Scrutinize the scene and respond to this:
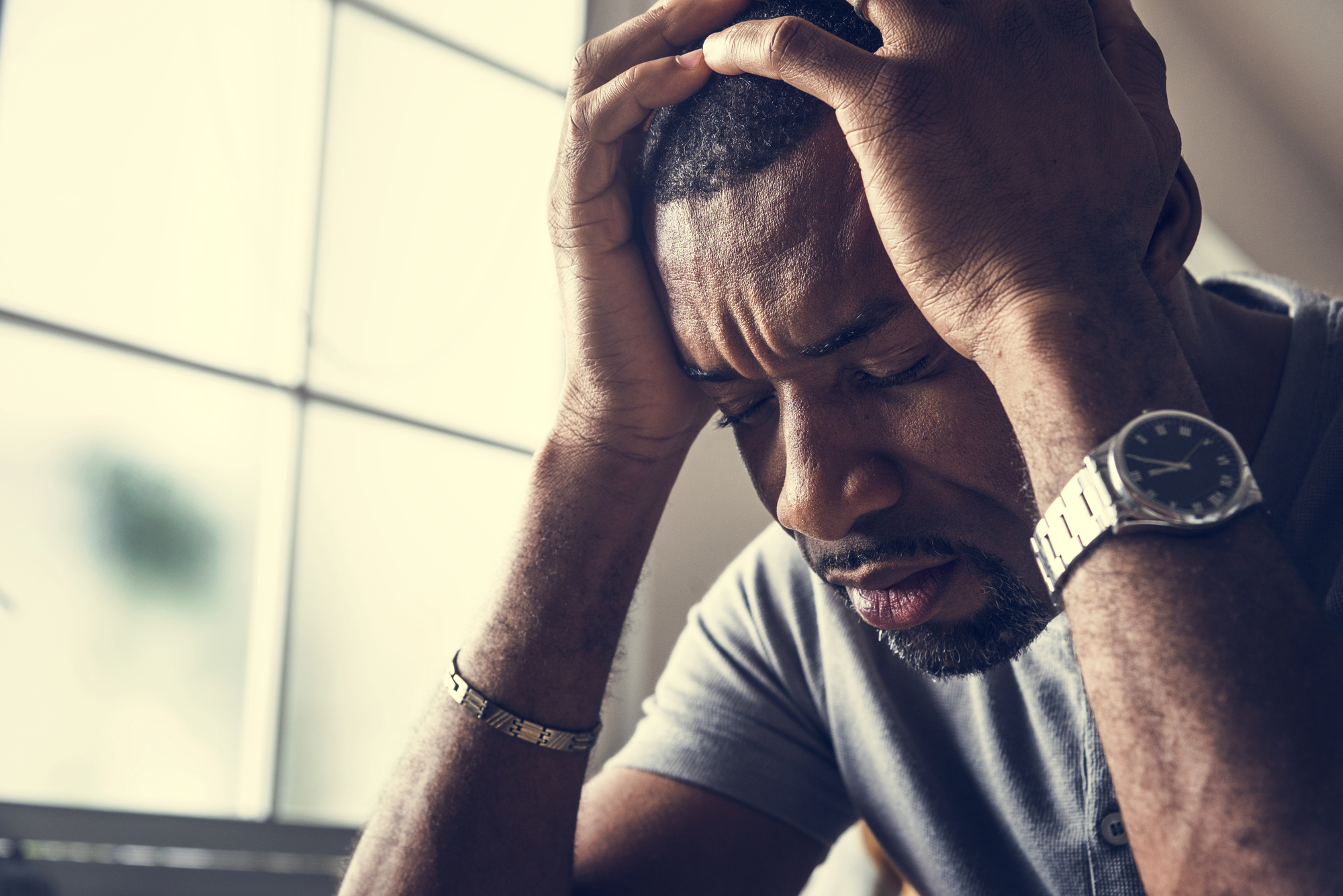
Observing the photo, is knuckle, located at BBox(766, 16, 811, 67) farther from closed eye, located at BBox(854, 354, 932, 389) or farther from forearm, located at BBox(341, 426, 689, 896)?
forearm, located at BBox(341, 426, 689, 896)

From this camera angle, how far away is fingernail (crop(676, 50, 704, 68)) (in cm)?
90

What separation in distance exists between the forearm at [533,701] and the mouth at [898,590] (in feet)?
0.90

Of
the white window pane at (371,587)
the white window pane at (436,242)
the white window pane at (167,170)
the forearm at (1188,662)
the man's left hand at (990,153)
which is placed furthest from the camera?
the white window pane at (436,242)

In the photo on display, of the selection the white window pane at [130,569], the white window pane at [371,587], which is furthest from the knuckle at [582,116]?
the white window pane at [130,569]

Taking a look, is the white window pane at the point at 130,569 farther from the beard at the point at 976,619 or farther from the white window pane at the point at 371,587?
the beard at the point at 976,619

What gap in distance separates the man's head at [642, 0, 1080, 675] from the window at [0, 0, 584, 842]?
0.89 metres

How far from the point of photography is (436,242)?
2.32m

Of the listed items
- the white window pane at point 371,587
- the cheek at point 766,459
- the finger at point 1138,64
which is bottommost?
the white window pane at point 371,587

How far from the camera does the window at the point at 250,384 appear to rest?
1.68m

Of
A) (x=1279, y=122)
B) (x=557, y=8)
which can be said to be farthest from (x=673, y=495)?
(x=1279, y=122)

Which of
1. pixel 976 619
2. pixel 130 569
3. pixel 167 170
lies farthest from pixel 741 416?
pixel 167 170

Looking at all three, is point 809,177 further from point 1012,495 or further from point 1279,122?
point 1279,122

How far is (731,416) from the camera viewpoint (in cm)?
97

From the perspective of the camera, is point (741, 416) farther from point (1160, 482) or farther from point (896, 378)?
point (1160, 482)
